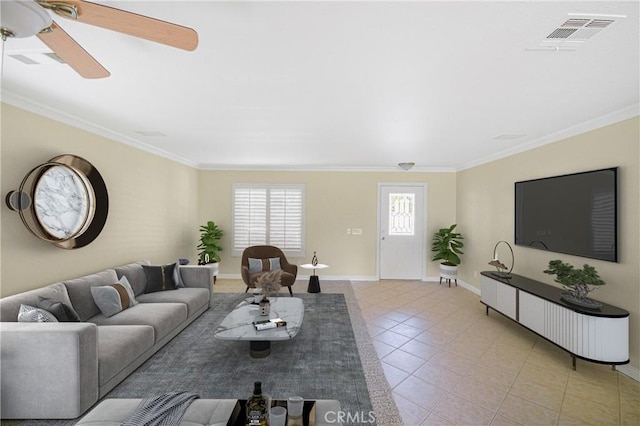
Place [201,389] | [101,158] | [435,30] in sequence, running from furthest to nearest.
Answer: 1. [101,158]
2. [201,389]
3. [435,30]

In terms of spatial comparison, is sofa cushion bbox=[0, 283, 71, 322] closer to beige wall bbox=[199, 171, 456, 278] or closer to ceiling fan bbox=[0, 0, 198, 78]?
ceiling fan bbox=[0, 0, 198, 78]

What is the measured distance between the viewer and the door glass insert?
6.47 m

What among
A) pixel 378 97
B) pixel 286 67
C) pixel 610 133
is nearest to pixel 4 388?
pixel 286 67

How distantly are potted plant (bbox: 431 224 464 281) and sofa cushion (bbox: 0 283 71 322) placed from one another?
19.7 feet

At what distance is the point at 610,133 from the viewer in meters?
2.96

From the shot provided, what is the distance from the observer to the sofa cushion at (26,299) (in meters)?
2.28

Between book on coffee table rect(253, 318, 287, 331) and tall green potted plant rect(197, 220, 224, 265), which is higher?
tall green potted plant rect(197, 220, 224, 265)

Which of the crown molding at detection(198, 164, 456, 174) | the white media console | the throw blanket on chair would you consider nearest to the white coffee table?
the throw blanket on chair

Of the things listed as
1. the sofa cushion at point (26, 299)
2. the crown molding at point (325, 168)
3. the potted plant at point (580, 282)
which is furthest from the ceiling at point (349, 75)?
the crown molding at point (325, 168)

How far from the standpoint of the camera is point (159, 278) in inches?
154

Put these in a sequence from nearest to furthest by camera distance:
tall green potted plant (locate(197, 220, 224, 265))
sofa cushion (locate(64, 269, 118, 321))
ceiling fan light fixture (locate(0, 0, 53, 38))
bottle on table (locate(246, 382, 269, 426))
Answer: ceiling fan light fixture (locate(0, 0, 53, 38)) → bottle on table (locate(246, 382, 269, 426)) → sofa cushion (locate(64, 269, 118, 321)) → tall green potted plant (locate(197, 220, 224, 265))

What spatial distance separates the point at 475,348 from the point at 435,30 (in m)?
3.33

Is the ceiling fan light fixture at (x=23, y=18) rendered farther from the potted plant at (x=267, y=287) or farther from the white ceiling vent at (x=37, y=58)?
the potted plant at (x=267, y=287)

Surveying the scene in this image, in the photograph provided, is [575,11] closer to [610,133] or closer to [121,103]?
[610,133]
